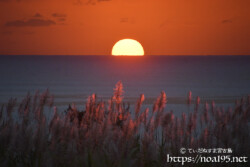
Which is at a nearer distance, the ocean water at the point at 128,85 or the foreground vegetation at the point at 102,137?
the foreground vegetation at the point at 102,137

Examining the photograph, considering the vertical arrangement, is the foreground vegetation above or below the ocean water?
below

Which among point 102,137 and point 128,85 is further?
point 128,85

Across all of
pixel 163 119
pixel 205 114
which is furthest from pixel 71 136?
pixel 205 114

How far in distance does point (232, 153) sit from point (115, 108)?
182cm

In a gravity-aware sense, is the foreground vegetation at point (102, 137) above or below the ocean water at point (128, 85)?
below

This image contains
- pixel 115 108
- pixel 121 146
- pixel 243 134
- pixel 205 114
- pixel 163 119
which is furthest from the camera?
pixel 115 108

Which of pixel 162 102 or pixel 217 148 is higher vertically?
pixel 162 102

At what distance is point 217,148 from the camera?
14.4 feet

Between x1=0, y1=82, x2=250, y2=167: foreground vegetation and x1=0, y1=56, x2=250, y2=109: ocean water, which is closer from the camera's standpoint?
x1=0, y1=82, x2=250, y2=167: foreground vegetation

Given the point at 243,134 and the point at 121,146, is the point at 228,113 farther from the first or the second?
the point at 121,146

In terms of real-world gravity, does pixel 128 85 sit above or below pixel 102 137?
above

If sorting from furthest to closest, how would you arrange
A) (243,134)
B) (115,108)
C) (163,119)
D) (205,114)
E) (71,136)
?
(115,108) < (205,114) < (163,119) < (243,134) < (71,136)

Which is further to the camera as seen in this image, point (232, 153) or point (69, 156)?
point (232, 153)

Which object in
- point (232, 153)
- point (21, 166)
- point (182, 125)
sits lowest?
point (21, 166)
